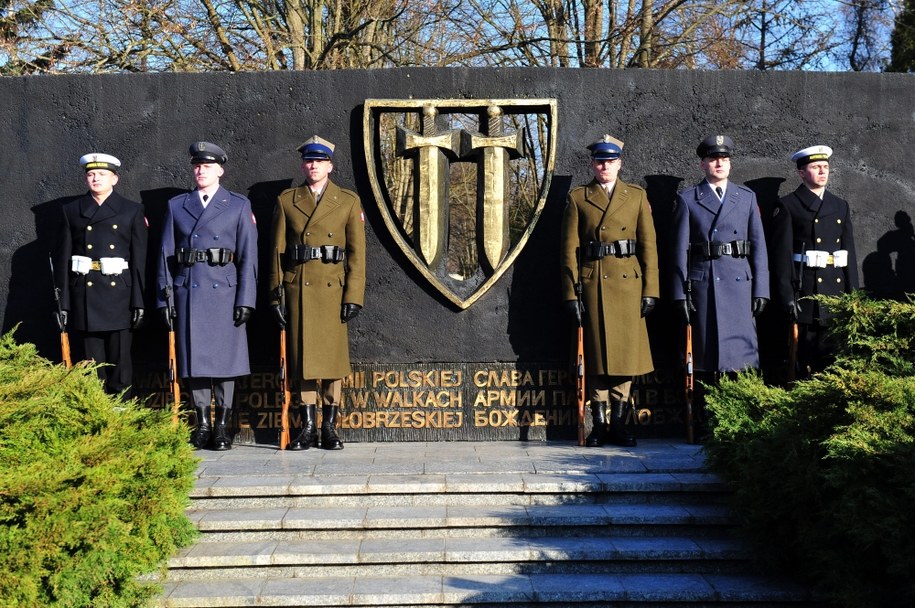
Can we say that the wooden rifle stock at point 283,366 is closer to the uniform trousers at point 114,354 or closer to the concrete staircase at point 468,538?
the concrete staircase at point 468,538

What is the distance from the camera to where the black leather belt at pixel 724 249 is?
7.07 meters

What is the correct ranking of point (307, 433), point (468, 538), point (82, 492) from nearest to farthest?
point (82, 492) → point (468, 538) → point (307, 433)

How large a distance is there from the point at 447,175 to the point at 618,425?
2.29 m

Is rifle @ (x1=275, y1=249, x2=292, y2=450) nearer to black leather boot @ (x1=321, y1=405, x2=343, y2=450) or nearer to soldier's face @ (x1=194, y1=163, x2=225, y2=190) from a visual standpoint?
black leather boot @ (x1=321, y1=405, x2=343, y2=450)

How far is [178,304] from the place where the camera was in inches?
279

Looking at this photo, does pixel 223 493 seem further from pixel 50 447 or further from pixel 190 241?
pixel 190 241

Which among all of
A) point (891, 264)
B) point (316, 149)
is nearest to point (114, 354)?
point (316, 149)

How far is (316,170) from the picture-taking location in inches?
280

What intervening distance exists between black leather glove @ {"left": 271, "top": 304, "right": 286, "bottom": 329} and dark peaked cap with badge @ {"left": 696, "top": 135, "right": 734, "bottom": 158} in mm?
3324

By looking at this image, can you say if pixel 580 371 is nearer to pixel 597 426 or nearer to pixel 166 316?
pixel 597 426

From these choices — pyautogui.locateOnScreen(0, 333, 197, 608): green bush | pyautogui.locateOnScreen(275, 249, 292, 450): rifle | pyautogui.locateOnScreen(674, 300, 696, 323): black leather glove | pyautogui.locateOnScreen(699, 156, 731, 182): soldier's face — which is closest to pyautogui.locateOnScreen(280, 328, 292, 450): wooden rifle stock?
pyautogui.locateOnScreen(275, 249, 292, 450): rifle

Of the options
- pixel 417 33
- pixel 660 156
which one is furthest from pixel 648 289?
pixel 417 33

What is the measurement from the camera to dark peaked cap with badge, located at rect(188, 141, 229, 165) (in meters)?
7.12

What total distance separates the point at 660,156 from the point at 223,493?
4228 millimetres
